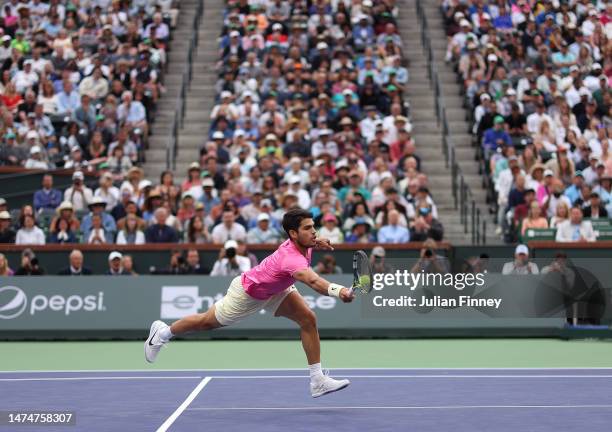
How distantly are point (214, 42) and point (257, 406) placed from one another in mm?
19506

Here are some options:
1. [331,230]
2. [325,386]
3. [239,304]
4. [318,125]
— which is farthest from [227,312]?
[318,125]

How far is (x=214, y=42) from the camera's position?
94.4 ft

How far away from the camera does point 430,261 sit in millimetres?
18188

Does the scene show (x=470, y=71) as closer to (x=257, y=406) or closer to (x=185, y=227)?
(x=185, y=227)

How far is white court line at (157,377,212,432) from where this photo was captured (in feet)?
29.5

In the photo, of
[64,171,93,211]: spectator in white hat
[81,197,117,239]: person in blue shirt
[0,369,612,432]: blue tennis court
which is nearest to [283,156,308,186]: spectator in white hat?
[81,197,117,239]: person in blue shirt

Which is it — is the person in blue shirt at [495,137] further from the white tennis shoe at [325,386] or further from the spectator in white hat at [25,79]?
the white tennis shoe at [325,386]

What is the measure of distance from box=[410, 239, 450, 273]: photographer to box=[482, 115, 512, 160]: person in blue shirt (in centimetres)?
524

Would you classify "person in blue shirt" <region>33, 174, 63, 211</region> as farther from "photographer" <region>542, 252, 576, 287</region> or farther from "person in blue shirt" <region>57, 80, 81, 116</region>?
"photographer" <region>542, 252, 576, 287</region>

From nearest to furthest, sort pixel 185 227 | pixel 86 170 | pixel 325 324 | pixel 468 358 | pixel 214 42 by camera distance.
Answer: pixel 468 358 < pixel 325 324 < pixel 185 227 < pixel 86 170 < pixel 214 42

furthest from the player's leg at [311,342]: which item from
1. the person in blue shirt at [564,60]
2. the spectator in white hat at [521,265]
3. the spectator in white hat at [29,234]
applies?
the person in blue shirt at [564,60]

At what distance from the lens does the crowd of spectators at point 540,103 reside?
20656mm

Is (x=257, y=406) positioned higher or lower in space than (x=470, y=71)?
lower

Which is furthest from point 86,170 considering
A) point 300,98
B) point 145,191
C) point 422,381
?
point 422,381
